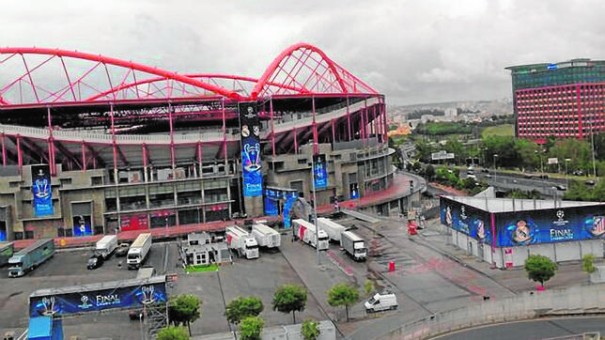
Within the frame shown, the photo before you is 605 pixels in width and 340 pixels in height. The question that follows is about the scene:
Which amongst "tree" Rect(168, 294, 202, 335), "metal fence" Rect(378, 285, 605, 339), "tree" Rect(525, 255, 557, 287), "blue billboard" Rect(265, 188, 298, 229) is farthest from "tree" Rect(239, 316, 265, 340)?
"blue billboard" Rect(265, 188, 298, 229)

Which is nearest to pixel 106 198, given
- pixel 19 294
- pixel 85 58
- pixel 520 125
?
pixel 85 58

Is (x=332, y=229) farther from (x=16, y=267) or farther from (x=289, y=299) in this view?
(x=16, y=267)

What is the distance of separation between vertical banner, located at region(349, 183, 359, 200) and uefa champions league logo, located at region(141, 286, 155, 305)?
52.6 m

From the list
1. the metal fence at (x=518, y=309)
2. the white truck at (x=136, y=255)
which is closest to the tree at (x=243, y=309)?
the metal fence at (x=518, y=309)

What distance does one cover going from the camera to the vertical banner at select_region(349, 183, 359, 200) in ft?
266

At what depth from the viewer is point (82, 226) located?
66750 millimetres

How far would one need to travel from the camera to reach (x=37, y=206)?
6438 cm

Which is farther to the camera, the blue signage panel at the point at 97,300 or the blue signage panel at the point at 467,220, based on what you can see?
the blue signage panel at the point at 467,220

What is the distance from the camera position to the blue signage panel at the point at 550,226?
→ 41.9m

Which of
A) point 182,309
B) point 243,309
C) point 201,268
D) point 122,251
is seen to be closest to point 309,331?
point 243,309

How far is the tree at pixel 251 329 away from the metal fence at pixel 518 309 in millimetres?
5967

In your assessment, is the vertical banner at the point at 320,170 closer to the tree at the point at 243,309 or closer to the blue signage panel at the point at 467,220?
the blue signage panel at the point at 467,220

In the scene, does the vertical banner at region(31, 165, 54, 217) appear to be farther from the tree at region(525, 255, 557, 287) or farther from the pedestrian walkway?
the tree at region(525, 255, 557, 287)

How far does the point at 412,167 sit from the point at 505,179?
84.2 ft
